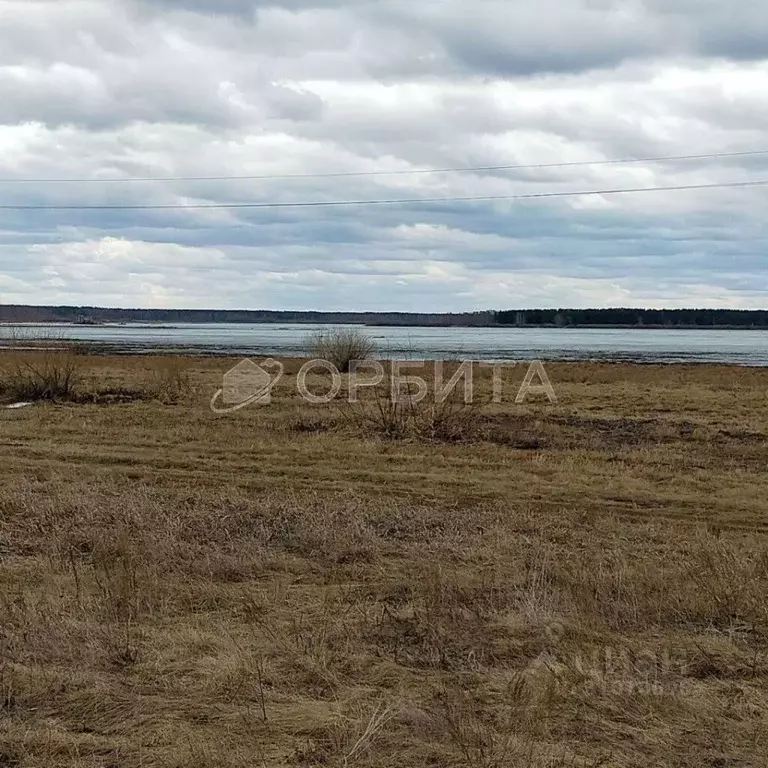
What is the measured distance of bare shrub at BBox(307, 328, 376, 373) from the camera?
143 feet

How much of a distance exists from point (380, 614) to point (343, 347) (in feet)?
123

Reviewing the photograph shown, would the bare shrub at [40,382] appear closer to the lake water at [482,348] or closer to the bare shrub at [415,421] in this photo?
the lake water at [482,348]

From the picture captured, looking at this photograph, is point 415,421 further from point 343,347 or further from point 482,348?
point 482,348

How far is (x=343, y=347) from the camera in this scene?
1726 inches

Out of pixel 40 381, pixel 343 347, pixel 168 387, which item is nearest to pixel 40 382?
pixel 40 381

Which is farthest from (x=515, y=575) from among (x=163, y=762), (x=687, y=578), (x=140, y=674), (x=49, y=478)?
(x=49, y=478)

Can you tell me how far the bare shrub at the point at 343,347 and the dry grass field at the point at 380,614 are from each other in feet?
93.5

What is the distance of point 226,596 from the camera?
6922 mm

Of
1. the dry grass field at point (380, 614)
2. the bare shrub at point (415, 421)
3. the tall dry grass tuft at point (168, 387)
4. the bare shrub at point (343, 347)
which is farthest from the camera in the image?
the bare shrub at point (343, 347)

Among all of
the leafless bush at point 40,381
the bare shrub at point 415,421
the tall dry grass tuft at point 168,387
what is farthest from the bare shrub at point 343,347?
the bare shrub at point 415,421

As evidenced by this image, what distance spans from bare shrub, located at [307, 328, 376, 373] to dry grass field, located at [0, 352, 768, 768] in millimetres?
28493

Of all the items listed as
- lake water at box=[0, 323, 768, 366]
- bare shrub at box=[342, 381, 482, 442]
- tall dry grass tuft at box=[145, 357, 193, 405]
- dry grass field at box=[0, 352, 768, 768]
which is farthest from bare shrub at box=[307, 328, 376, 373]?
dry grass field at box=[0, 352, 768, 768]

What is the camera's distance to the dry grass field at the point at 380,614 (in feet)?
14.5

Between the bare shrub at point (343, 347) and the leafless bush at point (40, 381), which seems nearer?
the leafless bush at point (40, 381)
